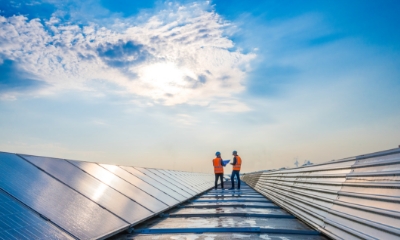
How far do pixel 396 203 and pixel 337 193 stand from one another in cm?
178

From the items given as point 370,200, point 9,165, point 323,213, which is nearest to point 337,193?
point 323,213

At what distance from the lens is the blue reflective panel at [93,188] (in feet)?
18.5

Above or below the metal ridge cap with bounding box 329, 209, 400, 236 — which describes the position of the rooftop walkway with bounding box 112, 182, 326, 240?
below

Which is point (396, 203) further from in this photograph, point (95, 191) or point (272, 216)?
point (95, 191)

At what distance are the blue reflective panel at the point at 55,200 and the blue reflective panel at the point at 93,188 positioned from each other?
10.5 inches

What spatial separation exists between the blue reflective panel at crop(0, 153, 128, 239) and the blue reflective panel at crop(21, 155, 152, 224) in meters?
0.27

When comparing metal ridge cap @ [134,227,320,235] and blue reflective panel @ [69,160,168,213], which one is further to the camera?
blue reflective panel @ [69,160,168,213]

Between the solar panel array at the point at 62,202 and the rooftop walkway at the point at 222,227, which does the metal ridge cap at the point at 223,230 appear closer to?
the rooftop walkway at the point at 222,227

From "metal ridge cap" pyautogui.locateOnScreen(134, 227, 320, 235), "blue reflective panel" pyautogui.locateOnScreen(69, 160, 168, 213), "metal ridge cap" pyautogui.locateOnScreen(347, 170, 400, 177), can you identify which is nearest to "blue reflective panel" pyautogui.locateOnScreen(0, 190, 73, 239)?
"metal ridge cap" pyautogui.locateOnScreen(134, 227, 320, 235)

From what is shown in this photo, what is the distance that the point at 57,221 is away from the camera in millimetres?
4062

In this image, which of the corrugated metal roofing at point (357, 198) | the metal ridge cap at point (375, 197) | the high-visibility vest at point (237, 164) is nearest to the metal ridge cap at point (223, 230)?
the corrugated metal roofing at point (357, 198)

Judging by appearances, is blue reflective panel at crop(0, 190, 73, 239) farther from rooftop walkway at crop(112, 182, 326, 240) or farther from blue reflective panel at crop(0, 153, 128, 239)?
rooftop walkway at crop(112, 182, 326, 240)

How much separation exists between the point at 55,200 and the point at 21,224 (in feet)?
3.21

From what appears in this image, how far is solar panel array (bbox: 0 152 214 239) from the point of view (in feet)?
12.4
